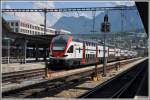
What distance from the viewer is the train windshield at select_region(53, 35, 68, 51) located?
35.3 m

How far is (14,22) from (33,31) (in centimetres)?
1321

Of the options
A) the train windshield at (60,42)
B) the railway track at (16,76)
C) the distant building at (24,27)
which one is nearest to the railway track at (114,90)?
the railway track at (16,76)

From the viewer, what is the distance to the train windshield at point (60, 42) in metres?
35.3

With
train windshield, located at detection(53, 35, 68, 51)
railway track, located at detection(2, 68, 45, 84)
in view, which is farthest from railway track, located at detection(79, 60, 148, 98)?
train windshield, located at detection(53, 35, 68, 51)

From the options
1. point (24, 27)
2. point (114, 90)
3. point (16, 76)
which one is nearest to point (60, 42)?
point (16, 76)

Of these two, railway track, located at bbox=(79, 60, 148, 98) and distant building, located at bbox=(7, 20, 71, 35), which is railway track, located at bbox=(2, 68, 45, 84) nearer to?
railway track, located at bbox=(79, 60, 148, 98)

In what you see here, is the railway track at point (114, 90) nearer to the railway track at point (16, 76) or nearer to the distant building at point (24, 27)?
the railway track at point (16, 76)

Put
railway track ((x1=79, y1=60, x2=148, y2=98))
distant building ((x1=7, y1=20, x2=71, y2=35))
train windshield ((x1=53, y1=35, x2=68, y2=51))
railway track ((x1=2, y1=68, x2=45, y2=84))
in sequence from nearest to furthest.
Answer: railway track ((x1=79, y1=60, x2=148, y2=98)), railway track ((x1=2, y1=68, x2=45, y2=84)), train windshield ((x1=53, y1=35, x2=68, y2=51)), distant building ((x1=7, y1=20, x2=71, y2=35))

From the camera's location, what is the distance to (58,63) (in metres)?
35.3

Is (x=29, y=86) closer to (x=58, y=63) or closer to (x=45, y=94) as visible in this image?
(x=45, y=94)

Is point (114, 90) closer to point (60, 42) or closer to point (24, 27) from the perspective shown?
point (60, 42)

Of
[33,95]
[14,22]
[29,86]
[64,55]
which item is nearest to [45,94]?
[33,95]

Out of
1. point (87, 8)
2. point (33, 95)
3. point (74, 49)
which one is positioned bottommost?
point (33, 95)

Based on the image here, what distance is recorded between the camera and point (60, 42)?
35562 mm
